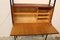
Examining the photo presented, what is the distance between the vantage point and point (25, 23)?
161 cm

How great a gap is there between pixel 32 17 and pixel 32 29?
0.28 meters

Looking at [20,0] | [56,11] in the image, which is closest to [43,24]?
[56,11]

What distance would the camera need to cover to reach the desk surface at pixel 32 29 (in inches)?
52.4

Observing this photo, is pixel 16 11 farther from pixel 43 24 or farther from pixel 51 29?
pixel 51 29

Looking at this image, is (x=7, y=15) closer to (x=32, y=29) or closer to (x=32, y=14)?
(x=32, y=14)

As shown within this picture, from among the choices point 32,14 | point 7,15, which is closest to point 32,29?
point 32,14

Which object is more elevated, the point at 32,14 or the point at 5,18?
the point at 32,14

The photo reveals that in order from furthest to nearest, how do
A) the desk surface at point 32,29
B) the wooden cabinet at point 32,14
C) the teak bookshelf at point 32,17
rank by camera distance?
the wooden cabinet at point 32,14 < the teak bookshelf at point 32,17 < the desk surface at point 32,29

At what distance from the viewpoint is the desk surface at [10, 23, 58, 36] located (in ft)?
4.37

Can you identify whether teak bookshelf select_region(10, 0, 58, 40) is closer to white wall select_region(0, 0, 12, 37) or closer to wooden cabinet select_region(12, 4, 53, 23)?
wooden cabinet select_region(12, 4, 53, 23)

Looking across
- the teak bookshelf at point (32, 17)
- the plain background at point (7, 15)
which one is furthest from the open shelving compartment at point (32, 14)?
the plain background at point (7, 15)

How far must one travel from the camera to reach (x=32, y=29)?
1.42 meters

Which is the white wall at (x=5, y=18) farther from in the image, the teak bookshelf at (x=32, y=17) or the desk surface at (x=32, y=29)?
the desk surface at (x=32, y=29)

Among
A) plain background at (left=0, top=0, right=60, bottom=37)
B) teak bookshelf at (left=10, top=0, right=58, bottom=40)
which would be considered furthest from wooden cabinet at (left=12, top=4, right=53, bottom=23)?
plain background at (left=0, top=0, right=60, bottom=37)
